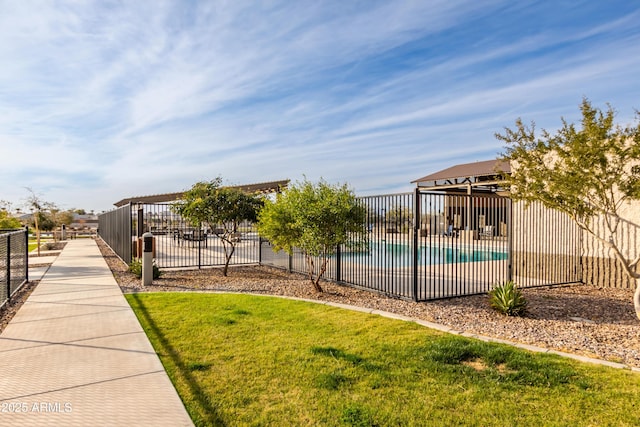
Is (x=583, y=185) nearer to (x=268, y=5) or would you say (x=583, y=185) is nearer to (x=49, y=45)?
(x=268, y=5)

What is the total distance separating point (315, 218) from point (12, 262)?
23.0 ft

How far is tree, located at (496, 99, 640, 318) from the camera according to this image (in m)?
5.87

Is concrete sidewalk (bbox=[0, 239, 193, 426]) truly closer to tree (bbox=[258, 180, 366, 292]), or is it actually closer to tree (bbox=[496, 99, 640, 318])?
tree (bbox=[258, 180, 366, 292])

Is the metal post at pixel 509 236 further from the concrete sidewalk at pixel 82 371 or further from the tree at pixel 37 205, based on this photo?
the tree at pixel 37 205

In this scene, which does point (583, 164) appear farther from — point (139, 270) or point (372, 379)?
point (139, 270)


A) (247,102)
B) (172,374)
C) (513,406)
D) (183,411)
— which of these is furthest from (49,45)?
(513,406)

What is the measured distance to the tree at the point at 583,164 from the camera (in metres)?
5.87

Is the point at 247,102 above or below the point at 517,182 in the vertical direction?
above

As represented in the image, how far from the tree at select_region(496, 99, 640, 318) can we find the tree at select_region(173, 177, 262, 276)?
7044 mm

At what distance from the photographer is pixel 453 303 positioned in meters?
7.67

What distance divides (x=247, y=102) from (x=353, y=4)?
6.32 m

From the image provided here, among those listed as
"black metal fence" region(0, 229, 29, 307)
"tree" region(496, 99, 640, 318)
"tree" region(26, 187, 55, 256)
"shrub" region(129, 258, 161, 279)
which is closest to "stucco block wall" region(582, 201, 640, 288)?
"tree" region(496, 99, 640, 318)

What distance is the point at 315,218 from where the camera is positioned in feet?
27.0

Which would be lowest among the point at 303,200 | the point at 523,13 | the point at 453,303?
the point at 453,303
